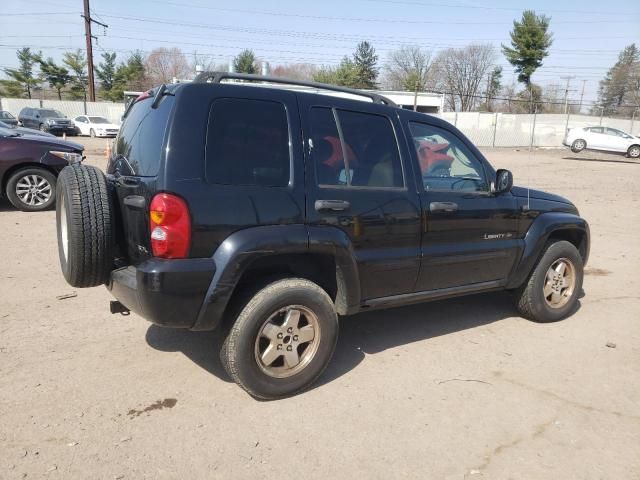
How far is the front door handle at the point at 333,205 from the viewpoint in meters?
3.23

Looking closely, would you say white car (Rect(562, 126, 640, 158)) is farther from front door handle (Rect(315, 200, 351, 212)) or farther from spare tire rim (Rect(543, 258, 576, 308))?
front door handle (Rect(315, 200, 351, 212))

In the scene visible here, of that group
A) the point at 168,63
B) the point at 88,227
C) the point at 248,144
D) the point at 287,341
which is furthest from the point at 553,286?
the point at 168,63

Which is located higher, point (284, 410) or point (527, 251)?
point (527, 251)

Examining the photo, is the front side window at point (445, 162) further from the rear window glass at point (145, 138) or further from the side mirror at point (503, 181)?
the rear window glass at point (145, 138)

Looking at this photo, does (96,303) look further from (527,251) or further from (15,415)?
(527,251)

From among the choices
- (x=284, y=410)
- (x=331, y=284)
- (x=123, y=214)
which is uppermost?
(x=123, y=214)

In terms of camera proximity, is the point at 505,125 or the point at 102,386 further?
the point at 505,125

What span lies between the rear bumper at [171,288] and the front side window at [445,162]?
5.94ft

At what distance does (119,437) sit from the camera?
9.25ft

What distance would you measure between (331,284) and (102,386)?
1.61 metres

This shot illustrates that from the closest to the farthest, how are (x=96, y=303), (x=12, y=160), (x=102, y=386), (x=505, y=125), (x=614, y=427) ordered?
(x=614, y=427)
(x=102, y=386)
(x=96, y=303)
(x=12, y=160)
(x=505, y=125)

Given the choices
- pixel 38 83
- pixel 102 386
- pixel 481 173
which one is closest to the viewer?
pixel 102 386

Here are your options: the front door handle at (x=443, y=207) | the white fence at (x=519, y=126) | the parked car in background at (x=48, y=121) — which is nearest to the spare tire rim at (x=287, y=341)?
the front door handle at (x=443, y=207)

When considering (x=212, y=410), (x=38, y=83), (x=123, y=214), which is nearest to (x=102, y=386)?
(x=212, y=410)
